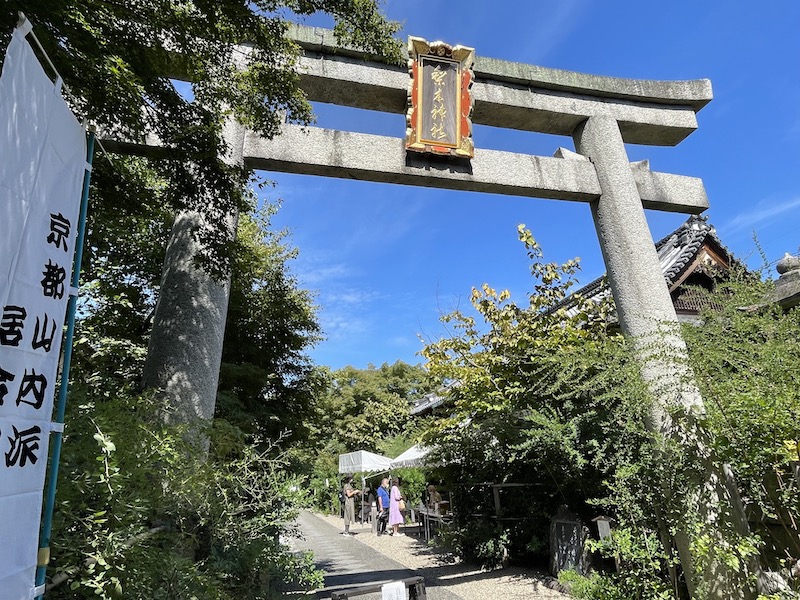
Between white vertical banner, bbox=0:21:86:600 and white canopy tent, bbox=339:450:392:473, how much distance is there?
14627mm

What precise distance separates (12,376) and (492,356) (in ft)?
24.0

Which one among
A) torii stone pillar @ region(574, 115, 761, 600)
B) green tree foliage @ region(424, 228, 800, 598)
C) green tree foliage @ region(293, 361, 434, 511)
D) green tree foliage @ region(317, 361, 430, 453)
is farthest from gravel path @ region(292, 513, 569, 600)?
green tree foliage @ region(317, 361, 430, 453)

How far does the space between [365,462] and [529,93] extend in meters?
14.2

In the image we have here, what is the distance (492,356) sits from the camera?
838cm

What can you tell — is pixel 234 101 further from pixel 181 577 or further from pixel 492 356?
pixel 492 356

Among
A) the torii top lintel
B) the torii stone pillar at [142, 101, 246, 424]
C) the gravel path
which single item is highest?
the torii top lintel

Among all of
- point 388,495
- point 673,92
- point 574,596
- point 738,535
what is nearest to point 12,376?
point 738,535

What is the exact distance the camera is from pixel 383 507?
579 inches

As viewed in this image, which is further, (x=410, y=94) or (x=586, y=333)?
(x=586, y=333)

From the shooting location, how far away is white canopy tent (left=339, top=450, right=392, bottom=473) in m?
16.6

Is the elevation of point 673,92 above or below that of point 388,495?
above

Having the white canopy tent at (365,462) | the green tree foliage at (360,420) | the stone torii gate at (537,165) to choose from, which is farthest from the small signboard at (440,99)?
the green tree foliage at (360,420)

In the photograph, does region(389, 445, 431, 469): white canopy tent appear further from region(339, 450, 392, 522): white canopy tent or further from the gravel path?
region(339, 450, 392, 522): white canopy tent

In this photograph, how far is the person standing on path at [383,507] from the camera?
14.7 meters
